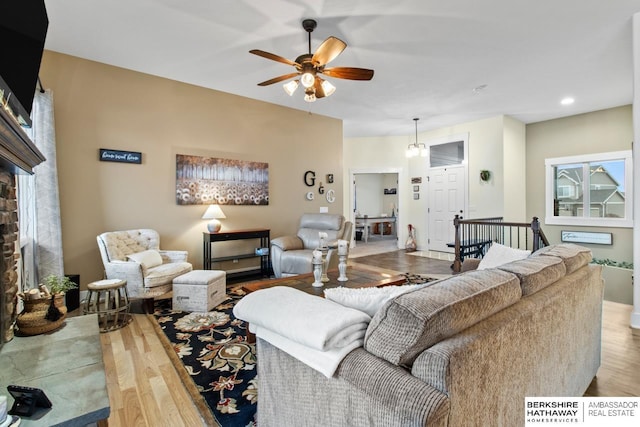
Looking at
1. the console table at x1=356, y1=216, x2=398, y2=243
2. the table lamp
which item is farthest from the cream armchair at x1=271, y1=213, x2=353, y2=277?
the console table at x1=356, y1=216, x2=398, y2=243

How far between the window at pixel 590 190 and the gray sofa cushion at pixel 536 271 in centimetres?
586

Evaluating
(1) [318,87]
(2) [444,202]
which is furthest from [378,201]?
(1) [318,87]

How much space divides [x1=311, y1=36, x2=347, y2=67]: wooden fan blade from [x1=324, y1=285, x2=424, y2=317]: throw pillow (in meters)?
2.08

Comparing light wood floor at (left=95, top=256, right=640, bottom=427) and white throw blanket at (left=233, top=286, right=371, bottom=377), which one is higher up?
white throw blanket at (left=233, top=286, right=371, bottom=377)

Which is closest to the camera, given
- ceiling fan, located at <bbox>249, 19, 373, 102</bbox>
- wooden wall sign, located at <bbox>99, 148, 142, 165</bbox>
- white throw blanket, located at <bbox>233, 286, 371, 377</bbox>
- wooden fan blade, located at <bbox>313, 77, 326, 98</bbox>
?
white throw blanket, located at <bbox>233, 286, 371, 377</bbox>

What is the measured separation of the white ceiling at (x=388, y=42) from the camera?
2.80 m

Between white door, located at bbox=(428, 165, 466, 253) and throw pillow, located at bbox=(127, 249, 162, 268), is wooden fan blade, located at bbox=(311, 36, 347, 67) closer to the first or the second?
throw pillow, located at bbox=(127, 249, 162, 268)

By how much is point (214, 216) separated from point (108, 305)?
1812 mm

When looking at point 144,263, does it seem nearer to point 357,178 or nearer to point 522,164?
point 522,164

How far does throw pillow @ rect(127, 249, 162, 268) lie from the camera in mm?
3383

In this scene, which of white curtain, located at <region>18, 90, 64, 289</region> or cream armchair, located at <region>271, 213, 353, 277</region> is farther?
cream armchair, located at <region>271, 213, 353, 277</region>

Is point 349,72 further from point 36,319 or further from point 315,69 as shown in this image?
point 36,319

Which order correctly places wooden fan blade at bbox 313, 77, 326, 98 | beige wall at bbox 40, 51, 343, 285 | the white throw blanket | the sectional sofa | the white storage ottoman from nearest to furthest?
the sectional sofa → the white throw blanket → wooden fan blade at bbox 313, 77, 326, 98 → the white storage ottoman → beige wall at bbox 40, 51, 343, 285

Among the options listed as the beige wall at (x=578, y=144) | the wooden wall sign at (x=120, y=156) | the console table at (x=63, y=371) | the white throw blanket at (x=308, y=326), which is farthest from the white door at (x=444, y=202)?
the console table at (x=63, y=371)
